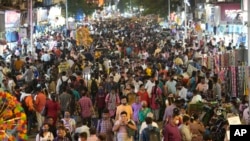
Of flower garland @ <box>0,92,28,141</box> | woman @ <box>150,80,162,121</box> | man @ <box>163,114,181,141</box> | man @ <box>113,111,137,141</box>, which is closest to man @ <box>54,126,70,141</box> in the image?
flower garland @ <box>0,92,28,141</box>

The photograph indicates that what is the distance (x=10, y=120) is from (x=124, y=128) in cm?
254

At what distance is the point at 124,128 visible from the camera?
1319 centimetres

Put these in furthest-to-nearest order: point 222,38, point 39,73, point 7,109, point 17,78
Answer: point 222,38
point 39,73
point 17,78
point 7,109

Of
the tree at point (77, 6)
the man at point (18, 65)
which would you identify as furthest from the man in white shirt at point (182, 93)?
the tree at point (77, 6)

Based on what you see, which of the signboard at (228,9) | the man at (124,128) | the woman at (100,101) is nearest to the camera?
the man at (124,128)

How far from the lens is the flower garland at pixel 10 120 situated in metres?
11.7

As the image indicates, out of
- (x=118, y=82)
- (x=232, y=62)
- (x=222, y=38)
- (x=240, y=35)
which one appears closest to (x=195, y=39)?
(x=222, y=38)

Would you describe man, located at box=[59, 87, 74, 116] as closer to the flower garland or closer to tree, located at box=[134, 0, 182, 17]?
the flower garland

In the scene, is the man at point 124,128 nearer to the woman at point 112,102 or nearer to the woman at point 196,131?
the woman at point 196,131

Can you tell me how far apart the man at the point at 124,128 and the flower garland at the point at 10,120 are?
2104 millimetres

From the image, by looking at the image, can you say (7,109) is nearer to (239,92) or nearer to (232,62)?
(239,92)

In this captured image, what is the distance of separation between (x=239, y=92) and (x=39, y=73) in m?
8.92

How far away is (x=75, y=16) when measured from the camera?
73.7 meters

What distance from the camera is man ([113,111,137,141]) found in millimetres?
13148
